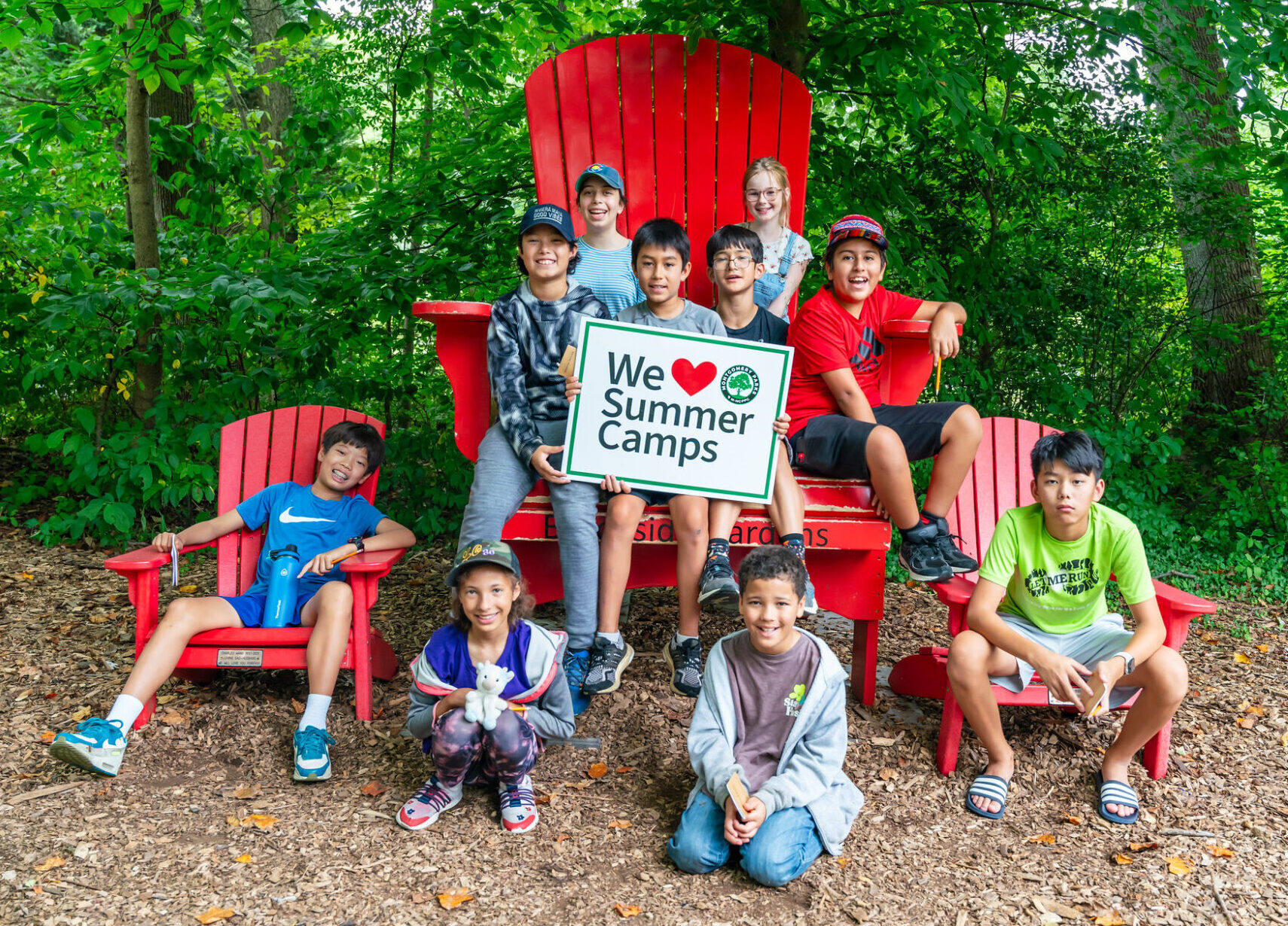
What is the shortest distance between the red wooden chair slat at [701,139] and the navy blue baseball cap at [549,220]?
1.05 m

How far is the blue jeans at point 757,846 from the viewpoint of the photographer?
2.34 m

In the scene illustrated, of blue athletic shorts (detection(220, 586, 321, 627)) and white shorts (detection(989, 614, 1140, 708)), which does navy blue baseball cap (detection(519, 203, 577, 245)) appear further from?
white shorts (detection(989, 614, 1140, 708))

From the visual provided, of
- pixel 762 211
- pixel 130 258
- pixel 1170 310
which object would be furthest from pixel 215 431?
pixel 1170 310

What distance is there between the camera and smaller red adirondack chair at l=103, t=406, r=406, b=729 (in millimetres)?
3074

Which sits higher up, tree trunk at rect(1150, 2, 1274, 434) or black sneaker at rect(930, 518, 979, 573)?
tree trunk at rect(1150, 2, 1274, 434)

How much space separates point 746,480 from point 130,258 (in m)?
3.60

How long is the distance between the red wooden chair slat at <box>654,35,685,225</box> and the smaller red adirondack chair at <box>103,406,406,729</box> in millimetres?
1626

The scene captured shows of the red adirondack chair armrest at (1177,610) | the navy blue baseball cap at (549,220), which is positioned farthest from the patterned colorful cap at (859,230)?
the red adirondack chair armrest at (1177,610)

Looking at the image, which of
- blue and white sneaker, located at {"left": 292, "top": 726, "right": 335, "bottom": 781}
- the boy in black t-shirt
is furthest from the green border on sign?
blue and white sneaker, located at {"left": 292, "top": 726, "right": 335, "bottom": 781}

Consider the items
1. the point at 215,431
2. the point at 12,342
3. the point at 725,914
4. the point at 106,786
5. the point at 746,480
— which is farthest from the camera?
the point at 12,342

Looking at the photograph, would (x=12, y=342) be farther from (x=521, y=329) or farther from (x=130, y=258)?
(x=521, y=329)

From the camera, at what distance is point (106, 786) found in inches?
110

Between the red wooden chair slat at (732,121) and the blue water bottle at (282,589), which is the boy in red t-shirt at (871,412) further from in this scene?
the blue water bottle at (282,589)

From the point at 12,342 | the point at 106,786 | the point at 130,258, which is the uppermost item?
the point at 130,258
